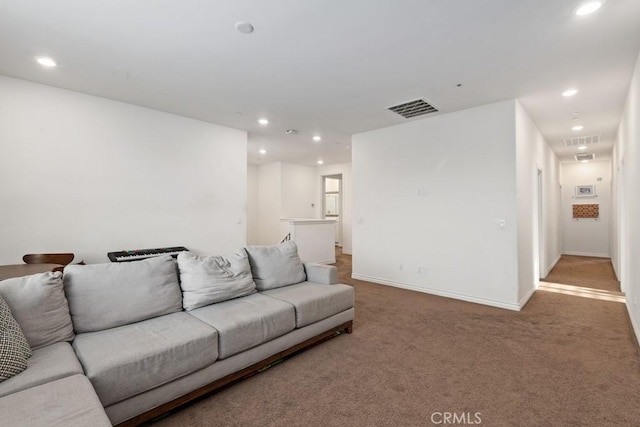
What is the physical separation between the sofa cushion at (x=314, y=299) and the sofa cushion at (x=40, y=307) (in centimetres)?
151

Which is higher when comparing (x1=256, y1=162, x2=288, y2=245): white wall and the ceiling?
→ the ceiling

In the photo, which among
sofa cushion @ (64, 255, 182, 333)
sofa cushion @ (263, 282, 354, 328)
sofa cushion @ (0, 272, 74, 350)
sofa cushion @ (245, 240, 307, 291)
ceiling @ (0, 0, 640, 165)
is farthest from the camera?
sofa cushion @ (245, 240, 307, 291)

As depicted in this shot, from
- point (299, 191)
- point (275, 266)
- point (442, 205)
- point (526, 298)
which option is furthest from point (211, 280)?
point (299, 191)

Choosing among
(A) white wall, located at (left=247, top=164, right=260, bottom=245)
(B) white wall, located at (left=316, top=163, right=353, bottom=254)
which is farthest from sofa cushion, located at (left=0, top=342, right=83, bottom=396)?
(B) white wall, located at (left=316, top=163, right=353, bottom=254)

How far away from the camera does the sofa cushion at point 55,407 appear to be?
3.85ft

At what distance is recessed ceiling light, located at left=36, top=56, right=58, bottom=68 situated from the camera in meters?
2.96

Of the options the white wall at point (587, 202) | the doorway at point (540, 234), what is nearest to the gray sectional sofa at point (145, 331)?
the doorway at point (540, 234)

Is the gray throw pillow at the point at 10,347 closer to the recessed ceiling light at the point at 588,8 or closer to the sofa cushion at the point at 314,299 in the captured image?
the sofa cushion at the point at 314,299

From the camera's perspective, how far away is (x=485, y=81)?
3404mm

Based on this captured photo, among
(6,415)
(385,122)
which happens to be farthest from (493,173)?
(6,415)

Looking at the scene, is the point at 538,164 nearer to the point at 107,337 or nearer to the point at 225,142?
the point at 225,142

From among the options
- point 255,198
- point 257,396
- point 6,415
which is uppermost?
point 255,198

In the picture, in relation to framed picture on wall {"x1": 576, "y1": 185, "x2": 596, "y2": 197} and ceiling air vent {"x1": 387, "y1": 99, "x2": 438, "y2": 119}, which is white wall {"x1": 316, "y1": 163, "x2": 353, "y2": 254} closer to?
ceiling air vent {"x1": 387, "y1": 99, "x2": 438, "y2": 119}

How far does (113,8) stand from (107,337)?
236 cm
